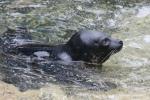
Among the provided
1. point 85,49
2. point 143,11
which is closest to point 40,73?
point 85,49

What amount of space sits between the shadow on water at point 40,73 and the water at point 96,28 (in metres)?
0.09

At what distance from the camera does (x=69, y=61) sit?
582 centimetres

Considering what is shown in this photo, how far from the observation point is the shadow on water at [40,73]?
4.89 meters

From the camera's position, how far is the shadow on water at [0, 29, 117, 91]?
4895 mm

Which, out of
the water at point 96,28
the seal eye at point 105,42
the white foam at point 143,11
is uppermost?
the seal eye at point 105,42

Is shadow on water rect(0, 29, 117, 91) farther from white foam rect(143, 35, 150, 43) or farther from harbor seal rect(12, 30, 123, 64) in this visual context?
white foam rect(143, 35, 150, 43)

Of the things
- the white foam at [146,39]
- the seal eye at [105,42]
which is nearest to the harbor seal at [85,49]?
the seal eye at [105,42]

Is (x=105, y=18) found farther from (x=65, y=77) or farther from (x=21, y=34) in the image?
(x=65, y=77)

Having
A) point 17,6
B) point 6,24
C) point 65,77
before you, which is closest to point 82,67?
point 65,77

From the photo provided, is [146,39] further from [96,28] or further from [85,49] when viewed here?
[85,49]

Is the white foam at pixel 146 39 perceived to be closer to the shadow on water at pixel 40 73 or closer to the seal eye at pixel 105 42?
the seal eye at pixel 105 42

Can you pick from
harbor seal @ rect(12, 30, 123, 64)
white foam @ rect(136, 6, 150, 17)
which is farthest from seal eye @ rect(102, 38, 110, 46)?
white foam @ rect(136, 6, 150, 17)

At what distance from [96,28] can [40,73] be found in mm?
2298

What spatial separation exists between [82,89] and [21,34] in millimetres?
2216
